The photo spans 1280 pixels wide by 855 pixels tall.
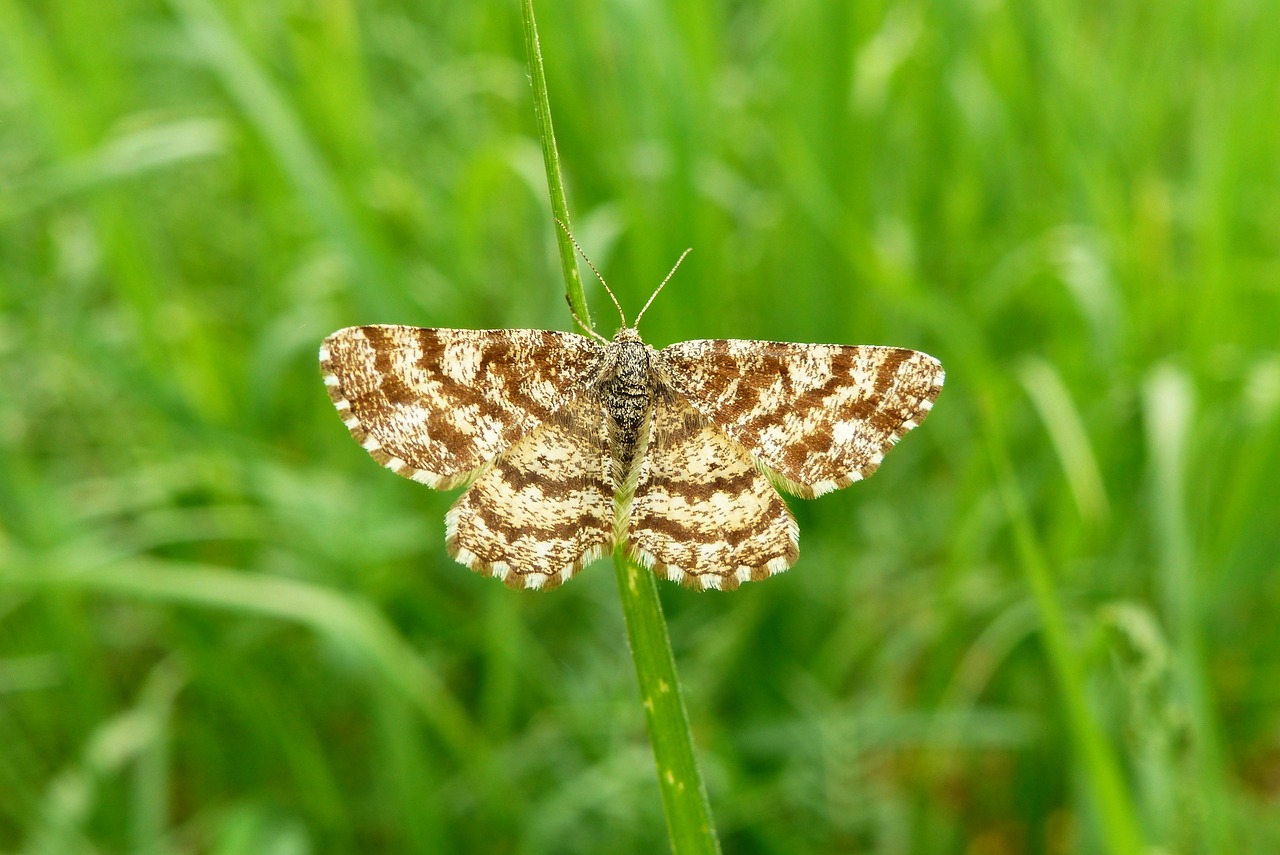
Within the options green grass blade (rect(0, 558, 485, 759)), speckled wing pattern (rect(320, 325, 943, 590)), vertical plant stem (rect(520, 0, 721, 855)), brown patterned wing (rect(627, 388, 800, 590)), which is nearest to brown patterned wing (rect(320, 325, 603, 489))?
speckled wing pattern (rect(320, 325, 943, 590))

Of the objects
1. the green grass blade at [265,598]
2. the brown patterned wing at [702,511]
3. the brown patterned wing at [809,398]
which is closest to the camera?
the brown patterned wing at [702,511]

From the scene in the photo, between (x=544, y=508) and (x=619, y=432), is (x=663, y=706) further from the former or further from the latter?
(x=619, y=432)

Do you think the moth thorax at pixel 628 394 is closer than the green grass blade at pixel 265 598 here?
Yes

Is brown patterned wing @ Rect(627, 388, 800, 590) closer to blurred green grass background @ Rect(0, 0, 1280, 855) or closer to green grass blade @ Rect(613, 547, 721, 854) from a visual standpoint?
green grass blade @ Rect(613, 547, 721, 854)

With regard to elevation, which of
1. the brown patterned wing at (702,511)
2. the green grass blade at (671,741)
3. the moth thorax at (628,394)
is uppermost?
the moth thorax at (628,394)

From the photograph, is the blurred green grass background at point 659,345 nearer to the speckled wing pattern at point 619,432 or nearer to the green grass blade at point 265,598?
the green grass blade at point 265,598

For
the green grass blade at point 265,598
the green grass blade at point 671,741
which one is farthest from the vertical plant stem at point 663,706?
the green grass blade at point 265,598

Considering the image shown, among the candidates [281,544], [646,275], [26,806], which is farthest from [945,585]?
[26,806]
